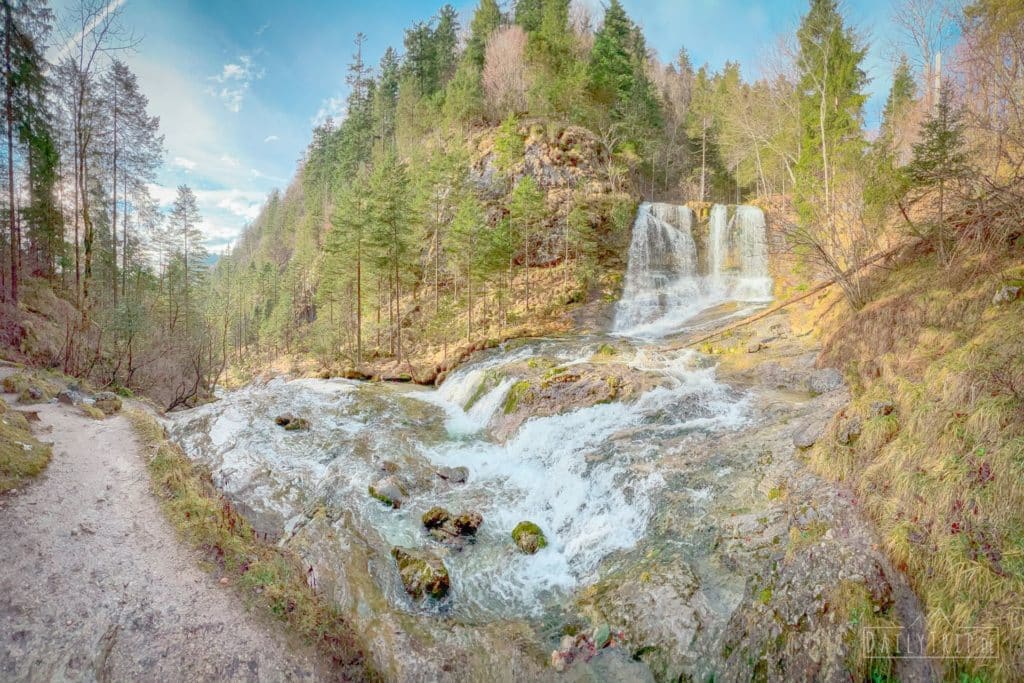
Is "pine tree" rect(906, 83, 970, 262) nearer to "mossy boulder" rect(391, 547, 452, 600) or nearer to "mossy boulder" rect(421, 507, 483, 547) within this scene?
"mossy boulder" rect(421, 507, 483, 547)

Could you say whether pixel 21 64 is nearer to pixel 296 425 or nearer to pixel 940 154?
pixel 296 425

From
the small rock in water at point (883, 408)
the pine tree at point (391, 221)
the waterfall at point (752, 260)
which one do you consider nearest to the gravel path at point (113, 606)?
the small rock in water at point (883, 408)

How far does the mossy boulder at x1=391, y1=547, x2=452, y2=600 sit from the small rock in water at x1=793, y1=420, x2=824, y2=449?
6461 mm

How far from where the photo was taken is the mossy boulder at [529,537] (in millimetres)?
7270

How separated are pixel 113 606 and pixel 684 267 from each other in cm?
3093

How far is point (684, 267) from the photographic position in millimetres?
29656

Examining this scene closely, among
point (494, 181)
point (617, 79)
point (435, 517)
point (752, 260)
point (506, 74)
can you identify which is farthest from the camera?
point (506, 74)

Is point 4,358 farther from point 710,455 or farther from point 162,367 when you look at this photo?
point 710,455

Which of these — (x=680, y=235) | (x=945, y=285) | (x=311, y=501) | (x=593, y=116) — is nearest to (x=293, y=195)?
(x=593, y=116)

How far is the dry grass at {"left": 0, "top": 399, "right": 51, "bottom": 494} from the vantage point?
6492mm

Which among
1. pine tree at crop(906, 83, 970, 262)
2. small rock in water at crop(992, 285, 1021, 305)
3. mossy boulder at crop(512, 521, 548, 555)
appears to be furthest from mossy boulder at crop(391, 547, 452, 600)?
pine tree at crop(906, 83, 970, 262)

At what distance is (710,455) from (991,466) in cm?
413

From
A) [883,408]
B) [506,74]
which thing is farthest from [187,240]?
[883,408]

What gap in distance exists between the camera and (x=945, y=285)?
8102 millimetres
